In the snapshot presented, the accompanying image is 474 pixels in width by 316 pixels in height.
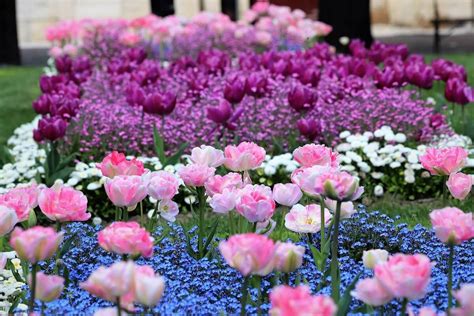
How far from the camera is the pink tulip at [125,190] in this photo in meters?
3.30

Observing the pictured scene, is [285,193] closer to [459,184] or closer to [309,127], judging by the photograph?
[459,184]

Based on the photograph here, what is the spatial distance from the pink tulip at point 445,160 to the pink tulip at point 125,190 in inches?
38.4

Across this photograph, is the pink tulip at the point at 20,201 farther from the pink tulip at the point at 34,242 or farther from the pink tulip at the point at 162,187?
the pink tulip at the point at 34,242

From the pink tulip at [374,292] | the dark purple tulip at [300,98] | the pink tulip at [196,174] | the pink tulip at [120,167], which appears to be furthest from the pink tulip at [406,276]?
the dark purple tulip at [300,98]

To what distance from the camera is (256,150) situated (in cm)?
380

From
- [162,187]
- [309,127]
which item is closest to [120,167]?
[162,187]

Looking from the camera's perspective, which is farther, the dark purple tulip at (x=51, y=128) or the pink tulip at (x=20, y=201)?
the dark purple tulip at (x=51, y=128)

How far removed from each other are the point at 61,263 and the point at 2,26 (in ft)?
44.9

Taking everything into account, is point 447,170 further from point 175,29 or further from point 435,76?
point 175,29

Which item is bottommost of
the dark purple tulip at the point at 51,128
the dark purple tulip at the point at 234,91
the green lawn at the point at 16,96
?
the green lawn at the point at 16,96

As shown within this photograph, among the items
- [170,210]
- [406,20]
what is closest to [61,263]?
[170,210]

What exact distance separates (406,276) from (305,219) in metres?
1.38

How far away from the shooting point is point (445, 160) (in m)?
3.58

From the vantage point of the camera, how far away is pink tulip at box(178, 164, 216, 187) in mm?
3652
